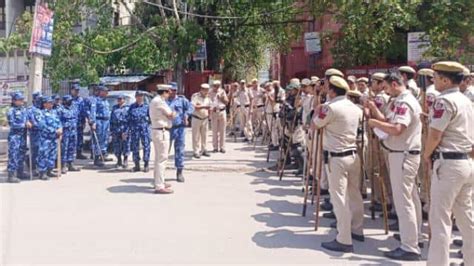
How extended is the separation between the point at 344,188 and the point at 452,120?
1.56 meters

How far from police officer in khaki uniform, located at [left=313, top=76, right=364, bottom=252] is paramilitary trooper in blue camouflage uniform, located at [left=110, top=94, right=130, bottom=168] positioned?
249 inches

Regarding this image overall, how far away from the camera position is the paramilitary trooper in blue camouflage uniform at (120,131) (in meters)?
11.5

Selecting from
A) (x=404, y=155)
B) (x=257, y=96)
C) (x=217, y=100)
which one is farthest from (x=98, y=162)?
(x=404, y=155)

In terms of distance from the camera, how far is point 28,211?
25.2 ft

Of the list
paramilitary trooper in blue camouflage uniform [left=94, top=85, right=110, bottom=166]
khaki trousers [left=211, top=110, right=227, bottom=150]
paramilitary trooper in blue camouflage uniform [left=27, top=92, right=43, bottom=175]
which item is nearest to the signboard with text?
paramilitary trooper in blue camouflage uniform [left=94, top=85, right=110, bottom=166]

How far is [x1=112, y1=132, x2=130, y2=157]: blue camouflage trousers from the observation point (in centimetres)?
1152

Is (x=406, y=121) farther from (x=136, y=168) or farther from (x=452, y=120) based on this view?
(x=136, y=168)

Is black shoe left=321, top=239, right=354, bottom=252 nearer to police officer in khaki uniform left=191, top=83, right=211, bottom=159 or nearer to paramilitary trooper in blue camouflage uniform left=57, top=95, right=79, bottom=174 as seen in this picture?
paramilitary trooper in blue camouflage uniform left=57, top=95, right=79, bottom=174

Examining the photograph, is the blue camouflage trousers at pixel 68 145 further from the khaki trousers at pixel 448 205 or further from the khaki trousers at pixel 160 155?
the khaki trousers at pixel 448 205

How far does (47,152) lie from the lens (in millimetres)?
10258

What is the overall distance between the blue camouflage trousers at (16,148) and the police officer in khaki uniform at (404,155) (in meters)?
6.89

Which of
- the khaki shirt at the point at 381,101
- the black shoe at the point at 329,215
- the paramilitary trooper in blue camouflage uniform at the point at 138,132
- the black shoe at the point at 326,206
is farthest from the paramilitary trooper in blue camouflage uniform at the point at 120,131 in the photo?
the khaki shirt at the point at 381,101

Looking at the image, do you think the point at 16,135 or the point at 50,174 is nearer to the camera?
the point at 16,135

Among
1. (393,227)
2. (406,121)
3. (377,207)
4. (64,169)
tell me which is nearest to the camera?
(406,121)
